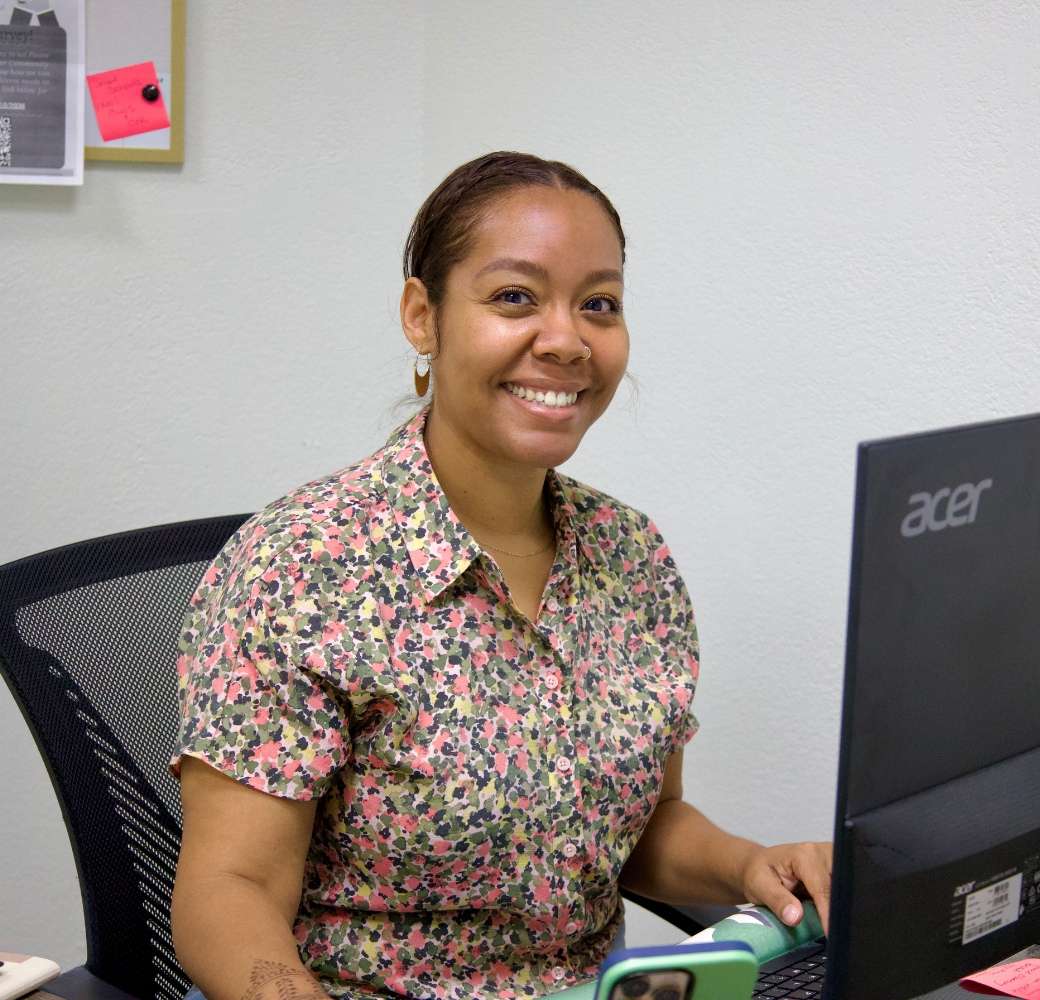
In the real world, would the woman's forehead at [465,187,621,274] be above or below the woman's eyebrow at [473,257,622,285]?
above

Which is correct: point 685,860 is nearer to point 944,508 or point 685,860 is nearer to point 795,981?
point 795,981

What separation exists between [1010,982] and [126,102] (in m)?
1.70

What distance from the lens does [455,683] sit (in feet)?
4.01

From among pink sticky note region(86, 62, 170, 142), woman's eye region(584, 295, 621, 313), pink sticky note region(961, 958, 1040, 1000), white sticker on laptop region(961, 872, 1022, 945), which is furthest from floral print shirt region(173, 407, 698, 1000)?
pink sticky note region(86, 62, 170, 142)

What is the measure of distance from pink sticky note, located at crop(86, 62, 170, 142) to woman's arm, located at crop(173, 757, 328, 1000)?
1220 mm

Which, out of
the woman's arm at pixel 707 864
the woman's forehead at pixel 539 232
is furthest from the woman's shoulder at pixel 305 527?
the woman's arm at pixel 707 864

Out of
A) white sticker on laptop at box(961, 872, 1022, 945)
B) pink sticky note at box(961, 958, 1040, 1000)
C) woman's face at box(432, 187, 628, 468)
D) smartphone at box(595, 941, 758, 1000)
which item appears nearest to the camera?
smartphone at box(595, 941, 758, 1000)

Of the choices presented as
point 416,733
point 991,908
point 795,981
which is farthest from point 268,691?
point 991,908

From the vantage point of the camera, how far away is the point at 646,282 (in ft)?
6.42

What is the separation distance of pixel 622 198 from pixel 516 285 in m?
0.74

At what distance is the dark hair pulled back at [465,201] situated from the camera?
133 centimetres

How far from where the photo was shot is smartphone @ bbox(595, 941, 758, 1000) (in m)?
0.62

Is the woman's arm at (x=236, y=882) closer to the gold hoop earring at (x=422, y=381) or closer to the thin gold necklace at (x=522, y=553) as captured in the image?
the thin gold necklace at (x=522, y=553)

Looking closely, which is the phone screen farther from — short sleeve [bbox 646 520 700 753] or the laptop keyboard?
short sleeve [bbox 646 520 700 753]
